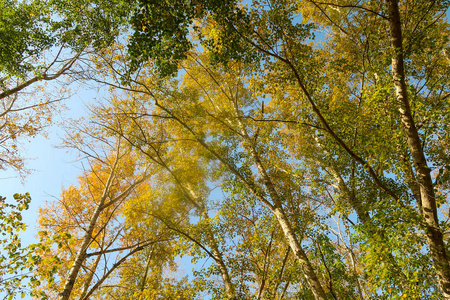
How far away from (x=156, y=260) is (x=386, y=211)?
7.80 m

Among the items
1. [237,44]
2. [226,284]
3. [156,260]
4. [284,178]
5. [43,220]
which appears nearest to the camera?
[237,44]

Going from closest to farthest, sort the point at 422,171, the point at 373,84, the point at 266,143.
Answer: the point at 422,171 → the point at 373,84 → the point at 266,143

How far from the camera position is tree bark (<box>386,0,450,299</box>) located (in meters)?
3.15

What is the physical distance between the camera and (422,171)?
3340 mm

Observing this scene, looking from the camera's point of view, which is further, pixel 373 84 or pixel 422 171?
pixel 373 84

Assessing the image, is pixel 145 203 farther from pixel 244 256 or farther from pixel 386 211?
pixel 386 211

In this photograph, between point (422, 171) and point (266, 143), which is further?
point (266, 143)

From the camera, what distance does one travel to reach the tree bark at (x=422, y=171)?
3.15 meters

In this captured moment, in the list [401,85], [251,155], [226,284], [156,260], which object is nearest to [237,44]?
[401,85]

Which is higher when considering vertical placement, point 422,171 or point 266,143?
point 266,143

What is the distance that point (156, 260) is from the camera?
8.37m

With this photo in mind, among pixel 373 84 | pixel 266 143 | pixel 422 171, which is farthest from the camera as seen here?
pixel 266 143

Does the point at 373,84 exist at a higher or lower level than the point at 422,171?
higher

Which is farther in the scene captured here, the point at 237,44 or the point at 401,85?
the point at 237,44
